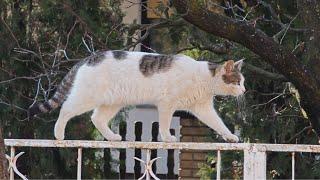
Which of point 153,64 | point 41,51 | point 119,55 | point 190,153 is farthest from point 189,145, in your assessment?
point 190,153

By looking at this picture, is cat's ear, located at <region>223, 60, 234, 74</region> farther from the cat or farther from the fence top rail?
the fence top rail

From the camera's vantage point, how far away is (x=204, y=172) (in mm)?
8484

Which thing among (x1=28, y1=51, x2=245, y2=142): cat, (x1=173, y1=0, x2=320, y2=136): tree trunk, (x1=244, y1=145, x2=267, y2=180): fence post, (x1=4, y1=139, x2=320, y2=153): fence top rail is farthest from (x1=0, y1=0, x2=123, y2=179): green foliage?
(x1=244, y1=145, x2=267, y2=180): fence post

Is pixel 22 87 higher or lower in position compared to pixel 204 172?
higher

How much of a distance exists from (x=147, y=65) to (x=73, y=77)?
47cm

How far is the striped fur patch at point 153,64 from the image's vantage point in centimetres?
473

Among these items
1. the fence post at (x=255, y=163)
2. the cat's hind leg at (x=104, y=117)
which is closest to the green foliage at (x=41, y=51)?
the cat's hind leg at (x=104, y=117)

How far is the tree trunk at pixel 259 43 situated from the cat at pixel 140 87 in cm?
71

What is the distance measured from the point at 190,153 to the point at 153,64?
515 cm

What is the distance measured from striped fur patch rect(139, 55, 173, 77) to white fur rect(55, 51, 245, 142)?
0.03 meters

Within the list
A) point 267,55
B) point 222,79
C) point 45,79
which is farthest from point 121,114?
point 222,79

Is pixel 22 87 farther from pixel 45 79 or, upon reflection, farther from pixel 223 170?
pixel 223 170

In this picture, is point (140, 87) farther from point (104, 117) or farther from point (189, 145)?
point (189, 145)

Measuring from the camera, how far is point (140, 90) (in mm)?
4707
